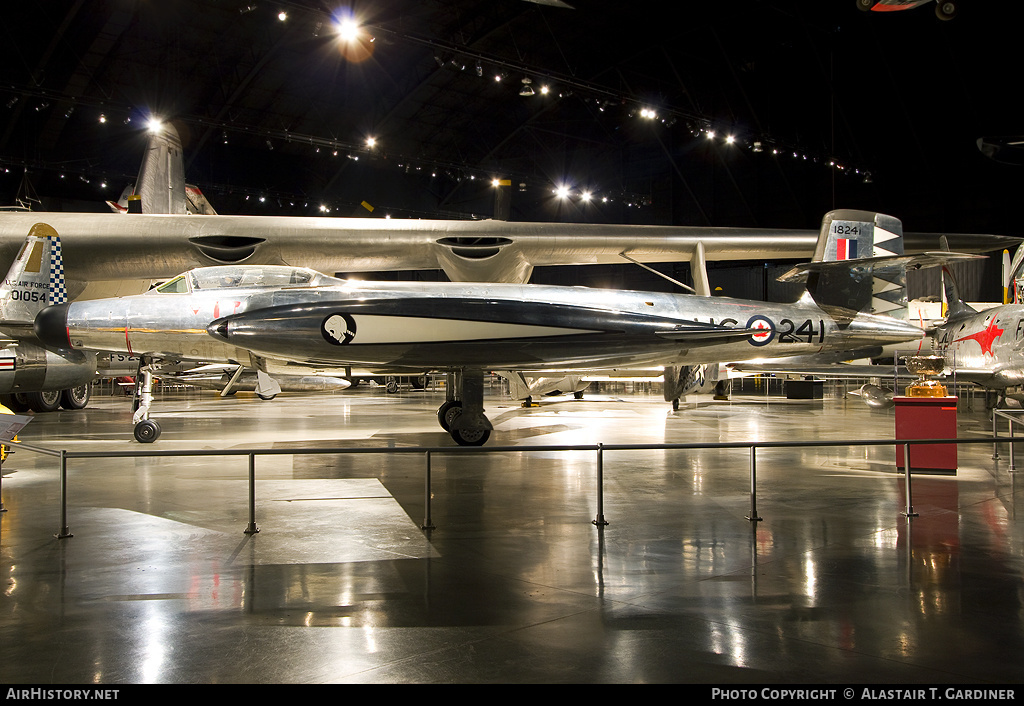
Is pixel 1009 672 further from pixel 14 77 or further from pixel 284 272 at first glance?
pixel 14 77

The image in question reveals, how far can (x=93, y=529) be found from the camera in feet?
17.7

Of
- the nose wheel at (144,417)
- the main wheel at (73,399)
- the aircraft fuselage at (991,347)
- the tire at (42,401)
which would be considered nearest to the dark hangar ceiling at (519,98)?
the main wheel at (73,399)

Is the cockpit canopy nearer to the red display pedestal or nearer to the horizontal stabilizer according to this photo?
the horizontal stabilizer

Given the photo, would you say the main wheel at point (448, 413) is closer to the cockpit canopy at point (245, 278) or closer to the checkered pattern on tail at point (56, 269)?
the cockpit canopy at point (245, 278)

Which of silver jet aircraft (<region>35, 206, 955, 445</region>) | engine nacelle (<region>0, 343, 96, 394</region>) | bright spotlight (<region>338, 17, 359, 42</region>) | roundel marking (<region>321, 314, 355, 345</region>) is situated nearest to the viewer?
roundel marking (<region>321, 314, 355, 345</region>)

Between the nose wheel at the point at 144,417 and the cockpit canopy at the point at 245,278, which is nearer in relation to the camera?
the cockpit canopy at the point at 245,278

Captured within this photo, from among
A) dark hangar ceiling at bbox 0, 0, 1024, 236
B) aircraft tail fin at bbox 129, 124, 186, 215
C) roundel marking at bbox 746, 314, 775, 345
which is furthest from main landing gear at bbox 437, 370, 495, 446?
dark hangar ceiling at bbox 0, 0, 1024, 236

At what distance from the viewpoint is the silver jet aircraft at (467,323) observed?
25.1 ft

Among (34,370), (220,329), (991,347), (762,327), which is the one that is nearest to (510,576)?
(220,329)

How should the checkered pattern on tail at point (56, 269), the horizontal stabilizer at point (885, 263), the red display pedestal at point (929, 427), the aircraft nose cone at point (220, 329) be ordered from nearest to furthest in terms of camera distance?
the aircraft nose cone at point (220, 329) → the red display pedestal at point (929, 427) → the horizontal stabilizer at point (885, 263) → the checkered pattern on tail at point (56, 269)

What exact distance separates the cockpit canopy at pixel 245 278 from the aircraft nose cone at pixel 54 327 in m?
1.47

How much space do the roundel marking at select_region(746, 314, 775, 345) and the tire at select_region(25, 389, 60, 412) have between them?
17.3 metres

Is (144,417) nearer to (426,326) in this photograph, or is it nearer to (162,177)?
(426,326)

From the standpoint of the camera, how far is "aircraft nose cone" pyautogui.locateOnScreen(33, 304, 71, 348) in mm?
8648
